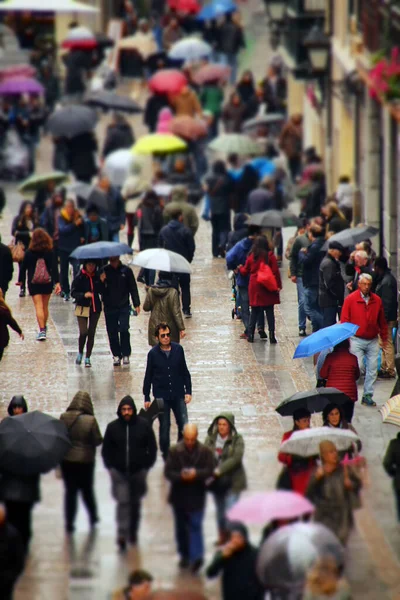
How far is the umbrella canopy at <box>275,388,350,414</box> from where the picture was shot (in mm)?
14477

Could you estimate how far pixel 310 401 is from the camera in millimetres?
14500

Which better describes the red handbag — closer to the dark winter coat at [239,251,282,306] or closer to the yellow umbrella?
the dark winter coat at [239,251,282,306]

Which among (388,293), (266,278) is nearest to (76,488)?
(388,293)

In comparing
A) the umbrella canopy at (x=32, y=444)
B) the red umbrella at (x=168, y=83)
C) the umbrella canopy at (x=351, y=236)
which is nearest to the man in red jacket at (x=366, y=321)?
the umbrella canopy at (x=351, y=236)

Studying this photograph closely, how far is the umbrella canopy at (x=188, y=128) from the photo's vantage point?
32.1 meters

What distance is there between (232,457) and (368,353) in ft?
13.8

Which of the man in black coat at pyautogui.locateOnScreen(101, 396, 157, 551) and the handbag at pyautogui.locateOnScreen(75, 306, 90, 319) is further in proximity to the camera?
the handbag at pyautogui.locateOnScreen(75, 306, 90, 319)

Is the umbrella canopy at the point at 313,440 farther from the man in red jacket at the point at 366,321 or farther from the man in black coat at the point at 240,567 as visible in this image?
the man in red jacket at the point at 366,321

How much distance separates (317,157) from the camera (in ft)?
103

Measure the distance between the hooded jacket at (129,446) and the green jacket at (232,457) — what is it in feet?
1.80

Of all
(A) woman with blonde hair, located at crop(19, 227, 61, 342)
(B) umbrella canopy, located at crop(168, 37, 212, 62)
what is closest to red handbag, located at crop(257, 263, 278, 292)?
(A) woman with blonde hair, located at crop(19, 227, 61, 342)

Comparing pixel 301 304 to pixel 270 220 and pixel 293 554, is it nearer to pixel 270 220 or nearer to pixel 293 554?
pixel 270 220

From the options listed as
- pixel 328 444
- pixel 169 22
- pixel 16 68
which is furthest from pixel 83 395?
pixel 169 22

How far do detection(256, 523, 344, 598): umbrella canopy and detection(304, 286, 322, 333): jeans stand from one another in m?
8.96
